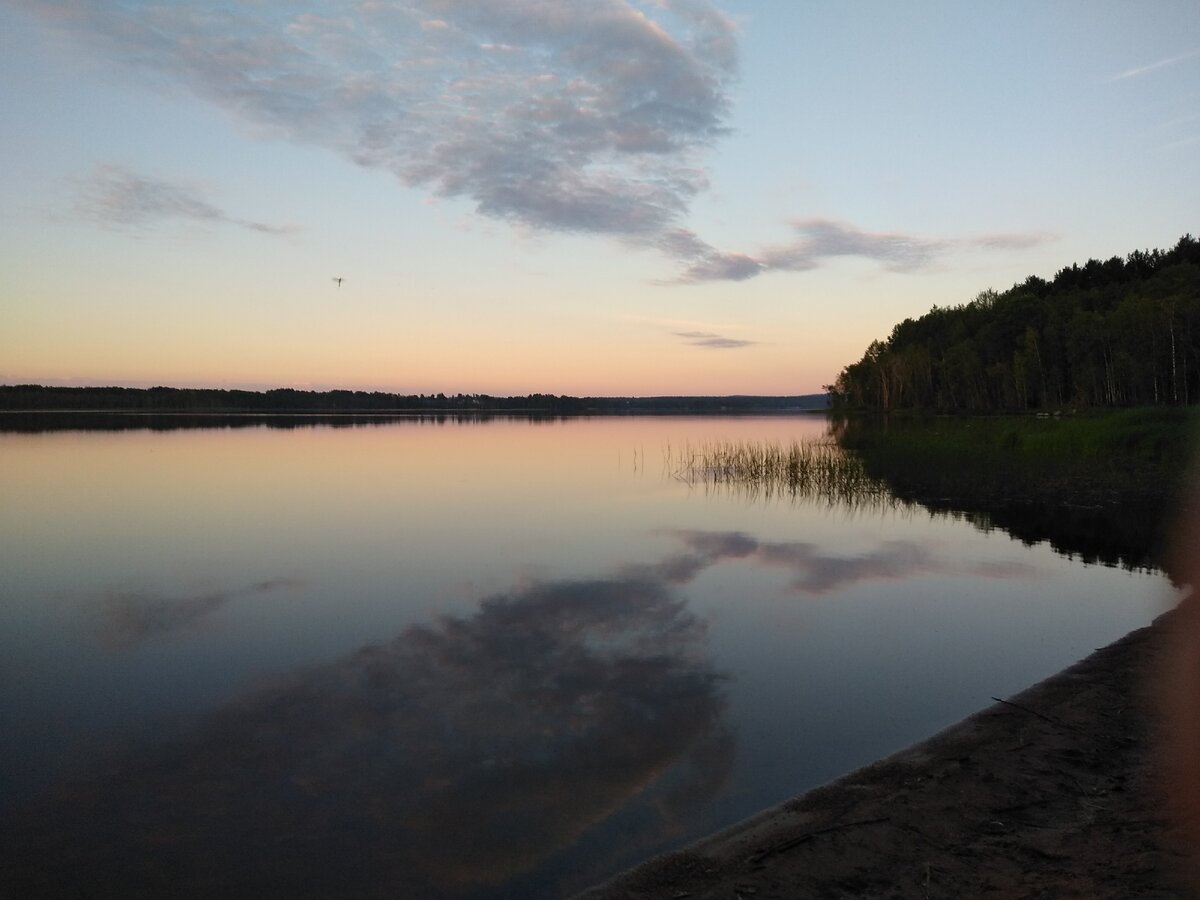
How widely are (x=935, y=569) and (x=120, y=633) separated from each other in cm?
1504

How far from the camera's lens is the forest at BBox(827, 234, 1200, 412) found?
184ft

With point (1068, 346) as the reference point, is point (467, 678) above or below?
below

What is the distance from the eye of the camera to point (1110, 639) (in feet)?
34.5

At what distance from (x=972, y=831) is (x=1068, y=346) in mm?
74350

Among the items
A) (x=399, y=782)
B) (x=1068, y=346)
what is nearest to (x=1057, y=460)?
(x=399, y=782)

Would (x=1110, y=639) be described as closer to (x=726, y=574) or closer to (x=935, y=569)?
(x=935, y=569)

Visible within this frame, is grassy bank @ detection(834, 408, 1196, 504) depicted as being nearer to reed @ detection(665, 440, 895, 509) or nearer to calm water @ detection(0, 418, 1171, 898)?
reed @ detection(665, 440, 895, 509)

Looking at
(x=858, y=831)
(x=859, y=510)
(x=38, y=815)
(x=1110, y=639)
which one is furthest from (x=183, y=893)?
(x=859, y=510)

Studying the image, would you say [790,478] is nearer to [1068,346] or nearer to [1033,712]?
[1033,712]

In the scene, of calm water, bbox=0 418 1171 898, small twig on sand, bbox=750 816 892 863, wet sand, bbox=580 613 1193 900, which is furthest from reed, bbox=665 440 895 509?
small twig on sand, bbox=750 816 892 863

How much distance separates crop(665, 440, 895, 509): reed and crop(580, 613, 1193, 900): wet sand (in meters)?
18.0

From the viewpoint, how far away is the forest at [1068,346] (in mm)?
56000

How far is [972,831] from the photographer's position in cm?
523

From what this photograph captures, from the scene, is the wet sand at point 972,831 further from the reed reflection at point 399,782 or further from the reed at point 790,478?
the reed at point 790,478
